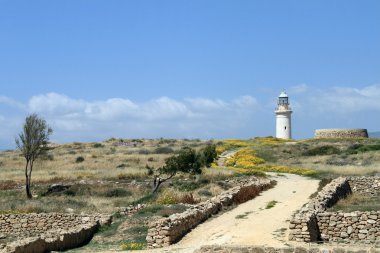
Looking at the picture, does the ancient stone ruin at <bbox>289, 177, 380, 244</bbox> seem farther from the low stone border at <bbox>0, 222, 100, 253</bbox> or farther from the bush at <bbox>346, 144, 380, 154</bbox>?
the bush at <bbox>346, 144, 380, 154</bbox>

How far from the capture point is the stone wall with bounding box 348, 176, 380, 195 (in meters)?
33.1

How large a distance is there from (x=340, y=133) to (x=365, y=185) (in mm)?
52102

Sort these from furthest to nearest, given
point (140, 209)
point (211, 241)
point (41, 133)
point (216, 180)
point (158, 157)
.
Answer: point (158, 157), point (41, 133), point (216, 180), point (140, 209), point (211, 241)

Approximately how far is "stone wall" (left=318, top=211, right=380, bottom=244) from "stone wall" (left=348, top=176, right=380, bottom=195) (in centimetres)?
1446

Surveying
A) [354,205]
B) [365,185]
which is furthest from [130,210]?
[365,185]

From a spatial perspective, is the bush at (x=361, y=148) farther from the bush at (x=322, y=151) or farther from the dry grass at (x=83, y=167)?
the dry grass at (x=83, y=167)

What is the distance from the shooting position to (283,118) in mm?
88938

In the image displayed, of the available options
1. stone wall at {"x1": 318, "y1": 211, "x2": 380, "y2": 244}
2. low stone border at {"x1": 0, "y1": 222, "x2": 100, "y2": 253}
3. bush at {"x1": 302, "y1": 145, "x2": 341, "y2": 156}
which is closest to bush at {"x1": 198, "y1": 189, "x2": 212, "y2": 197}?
low stone border at {"x1": 0, "y1": 222, "x2": 100, "y2": 253}

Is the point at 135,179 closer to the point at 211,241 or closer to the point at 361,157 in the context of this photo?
the point at 361,157

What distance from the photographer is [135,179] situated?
44.3 metres

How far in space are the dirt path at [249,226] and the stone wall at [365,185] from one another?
22.0 feet

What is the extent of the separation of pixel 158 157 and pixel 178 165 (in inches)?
905

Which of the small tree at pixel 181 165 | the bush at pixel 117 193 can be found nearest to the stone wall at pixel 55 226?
the bush at pixel 117 193

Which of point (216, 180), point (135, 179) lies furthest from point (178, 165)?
point (135, 179)
